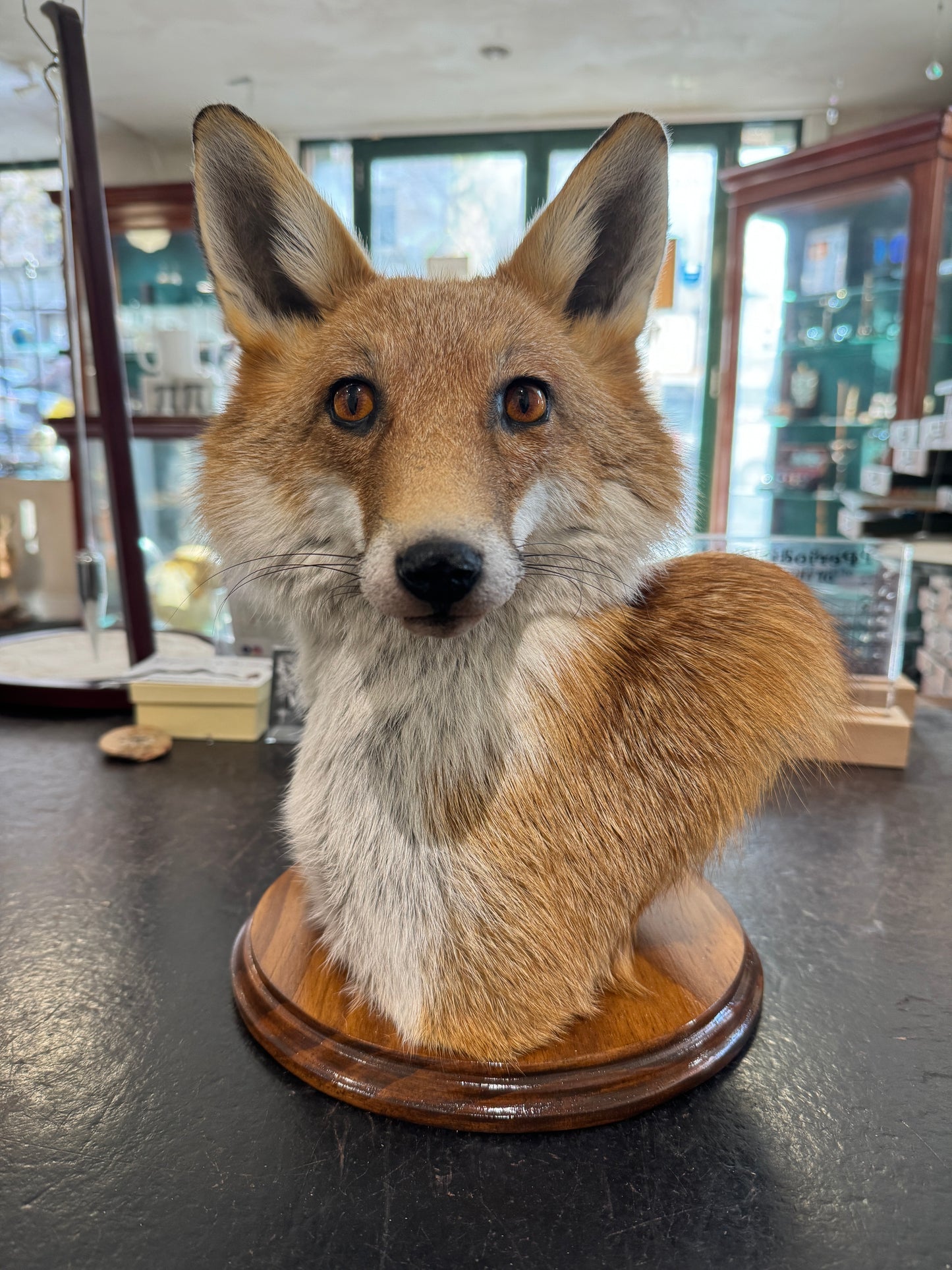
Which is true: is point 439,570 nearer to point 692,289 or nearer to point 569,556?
point 569,556

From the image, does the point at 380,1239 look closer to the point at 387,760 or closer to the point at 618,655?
the point at 387,760

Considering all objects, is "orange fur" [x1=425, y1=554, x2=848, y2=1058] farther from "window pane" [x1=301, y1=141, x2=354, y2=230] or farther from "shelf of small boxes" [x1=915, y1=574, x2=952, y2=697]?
"window pane" [x1=301, y1=141, x2=354, y2=230]

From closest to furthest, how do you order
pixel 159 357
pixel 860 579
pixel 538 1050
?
1. pixel 538 1050
2. pixel 860 579
3. pixel 159 357

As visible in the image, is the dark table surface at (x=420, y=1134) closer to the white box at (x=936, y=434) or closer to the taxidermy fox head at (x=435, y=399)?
the taxidermy fox head at (x=435, y=399)

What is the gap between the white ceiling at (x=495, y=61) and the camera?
7.73 ft

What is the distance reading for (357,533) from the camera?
0.52 meters

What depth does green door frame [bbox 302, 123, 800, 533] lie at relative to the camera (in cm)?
348

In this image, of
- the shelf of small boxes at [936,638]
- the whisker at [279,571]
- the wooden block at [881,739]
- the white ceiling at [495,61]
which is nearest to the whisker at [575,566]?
the whisker at [279,571]

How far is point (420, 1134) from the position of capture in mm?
517

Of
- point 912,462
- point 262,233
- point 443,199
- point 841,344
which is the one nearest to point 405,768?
point 262,233

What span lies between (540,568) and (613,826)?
0.18 meters

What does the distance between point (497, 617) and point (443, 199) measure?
12.2ft

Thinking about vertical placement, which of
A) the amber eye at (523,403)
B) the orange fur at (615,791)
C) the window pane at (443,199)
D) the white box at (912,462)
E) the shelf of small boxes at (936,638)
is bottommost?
the shelf of small boxes at (936,638)

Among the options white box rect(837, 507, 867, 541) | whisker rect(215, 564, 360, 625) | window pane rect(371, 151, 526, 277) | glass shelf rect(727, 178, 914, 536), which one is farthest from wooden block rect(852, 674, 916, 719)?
window pane rect(371, 151, 526, 277)
